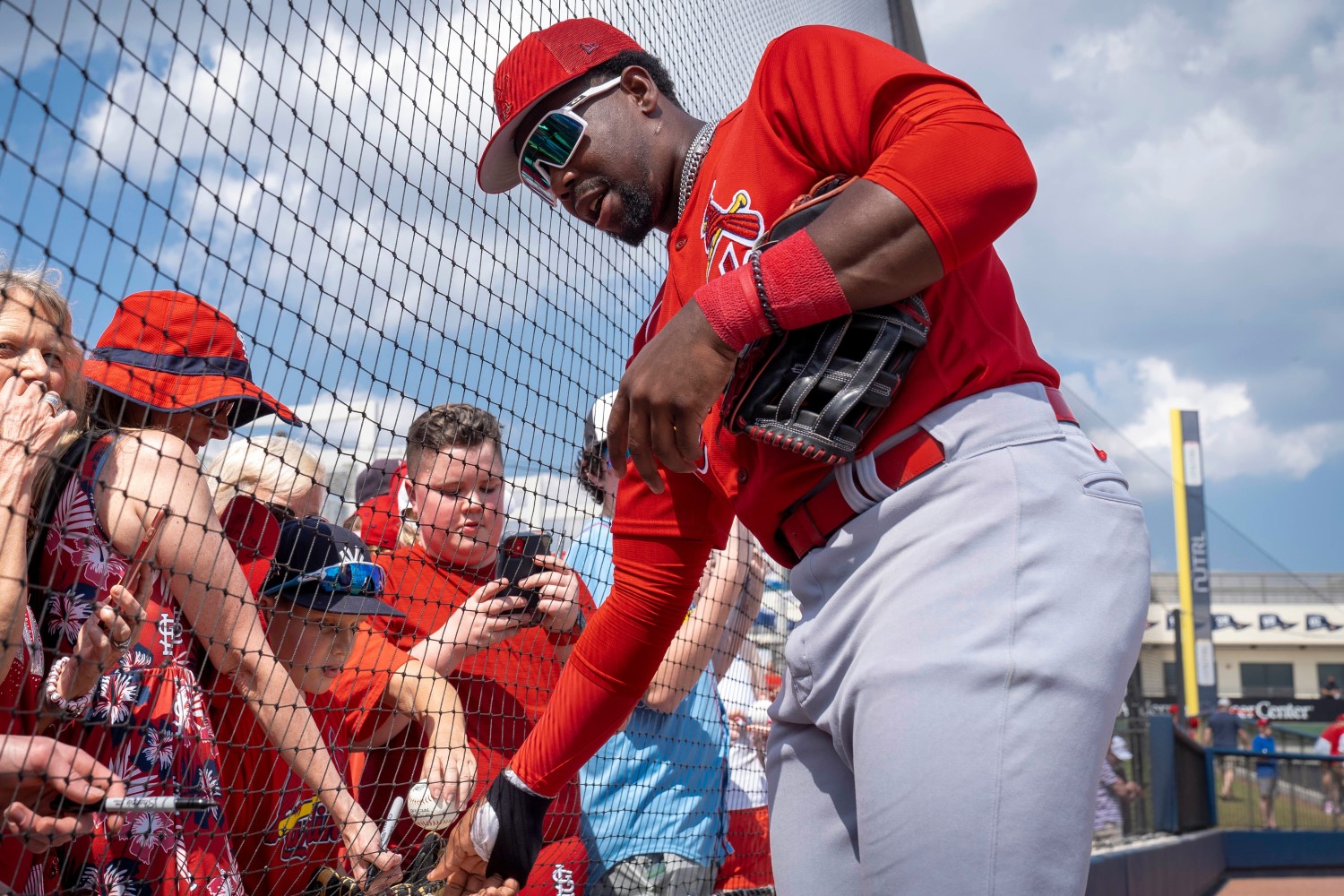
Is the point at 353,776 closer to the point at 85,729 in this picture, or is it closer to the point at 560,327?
the point at 85,729

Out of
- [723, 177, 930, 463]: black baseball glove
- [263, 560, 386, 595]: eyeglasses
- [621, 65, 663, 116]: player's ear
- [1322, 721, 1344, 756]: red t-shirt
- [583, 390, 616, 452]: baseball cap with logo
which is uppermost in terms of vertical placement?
[1322, 721, 1344, 756]: red t-shirt

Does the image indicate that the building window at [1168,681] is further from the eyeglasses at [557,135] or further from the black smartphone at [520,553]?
the eyeglasses at [557,135]

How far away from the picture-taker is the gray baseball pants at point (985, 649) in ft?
3.80

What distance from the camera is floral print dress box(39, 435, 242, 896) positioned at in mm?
1839

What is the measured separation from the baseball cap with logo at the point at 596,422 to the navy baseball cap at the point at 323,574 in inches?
32.7

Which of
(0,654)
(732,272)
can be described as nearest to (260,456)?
(0,654)

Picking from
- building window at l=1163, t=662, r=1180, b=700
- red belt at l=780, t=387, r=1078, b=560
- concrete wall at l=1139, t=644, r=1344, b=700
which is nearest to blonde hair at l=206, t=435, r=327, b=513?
red belt at l=780, t=387, r=1078, b=560

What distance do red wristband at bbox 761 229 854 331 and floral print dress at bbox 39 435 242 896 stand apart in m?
1.21

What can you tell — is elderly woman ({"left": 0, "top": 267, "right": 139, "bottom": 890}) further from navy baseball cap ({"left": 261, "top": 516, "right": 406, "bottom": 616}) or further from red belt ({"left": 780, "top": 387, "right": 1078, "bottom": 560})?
red belt ({"left": 780, "top": 387, "right": 1078, "bottom": 560})

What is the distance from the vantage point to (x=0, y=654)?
5.17ft

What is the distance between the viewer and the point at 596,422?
3125 millimetres

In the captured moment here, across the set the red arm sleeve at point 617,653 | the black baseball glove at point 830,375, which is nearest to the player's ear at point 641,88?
the black baseball glove at point 830,375

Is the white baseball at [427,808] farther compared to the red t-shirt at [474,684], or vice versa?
the red t-shirt at [474,684]

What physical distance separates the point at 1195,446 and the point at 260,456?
20810 mm
